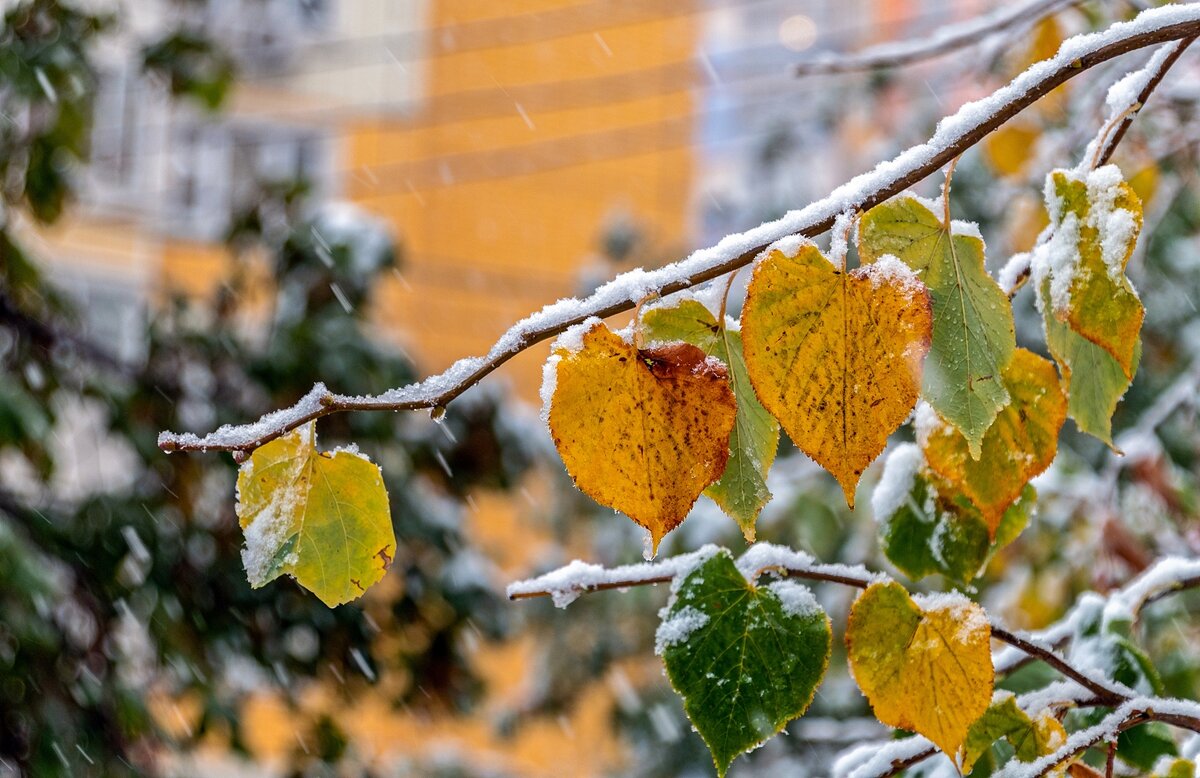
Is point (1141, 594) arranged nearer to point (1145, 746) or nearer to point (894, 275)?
point (1145, 746)

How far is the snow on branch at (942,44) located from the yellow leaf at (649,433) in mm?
749

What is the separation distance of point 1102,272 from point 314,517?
409 mm

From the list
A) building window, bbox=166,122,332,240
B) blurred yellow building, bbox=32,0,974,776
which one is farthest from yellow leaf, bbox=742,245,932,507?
building window, bbox=166,122,332,240

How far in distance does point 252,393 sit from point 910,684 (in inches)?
103

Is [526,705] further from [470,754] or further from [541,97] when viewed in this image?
[541,97]

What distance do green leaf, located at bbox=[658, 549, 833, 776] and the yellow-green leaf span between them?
20cm

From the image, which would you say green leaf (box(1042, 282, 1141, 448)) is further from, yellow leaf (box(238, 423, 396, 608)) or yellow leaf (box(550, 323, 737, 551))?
yellow leaf (box(238, 423, 396, 608))

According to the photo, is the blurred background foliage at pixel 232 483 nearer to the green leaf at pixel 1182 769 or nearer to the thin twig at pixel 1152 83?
the green leaf at pixel 1182 769

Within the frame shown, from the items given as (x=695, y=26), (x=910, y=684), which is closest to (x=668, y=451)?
(x=910, y=684)

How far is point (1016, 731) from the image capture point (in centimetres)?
69

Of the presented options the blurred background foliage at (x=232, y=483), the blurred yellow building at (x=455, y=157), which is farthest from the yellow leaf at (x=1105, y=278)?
the blurred yellow building at (x=455, y=157)

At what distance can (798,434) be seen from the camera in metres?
0.52

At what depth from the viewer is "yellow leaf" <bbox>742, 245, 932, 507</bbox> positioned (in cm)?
53

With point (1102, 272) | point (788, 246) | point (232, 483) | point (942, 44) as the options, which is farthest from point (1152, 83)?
point (232, 483)
